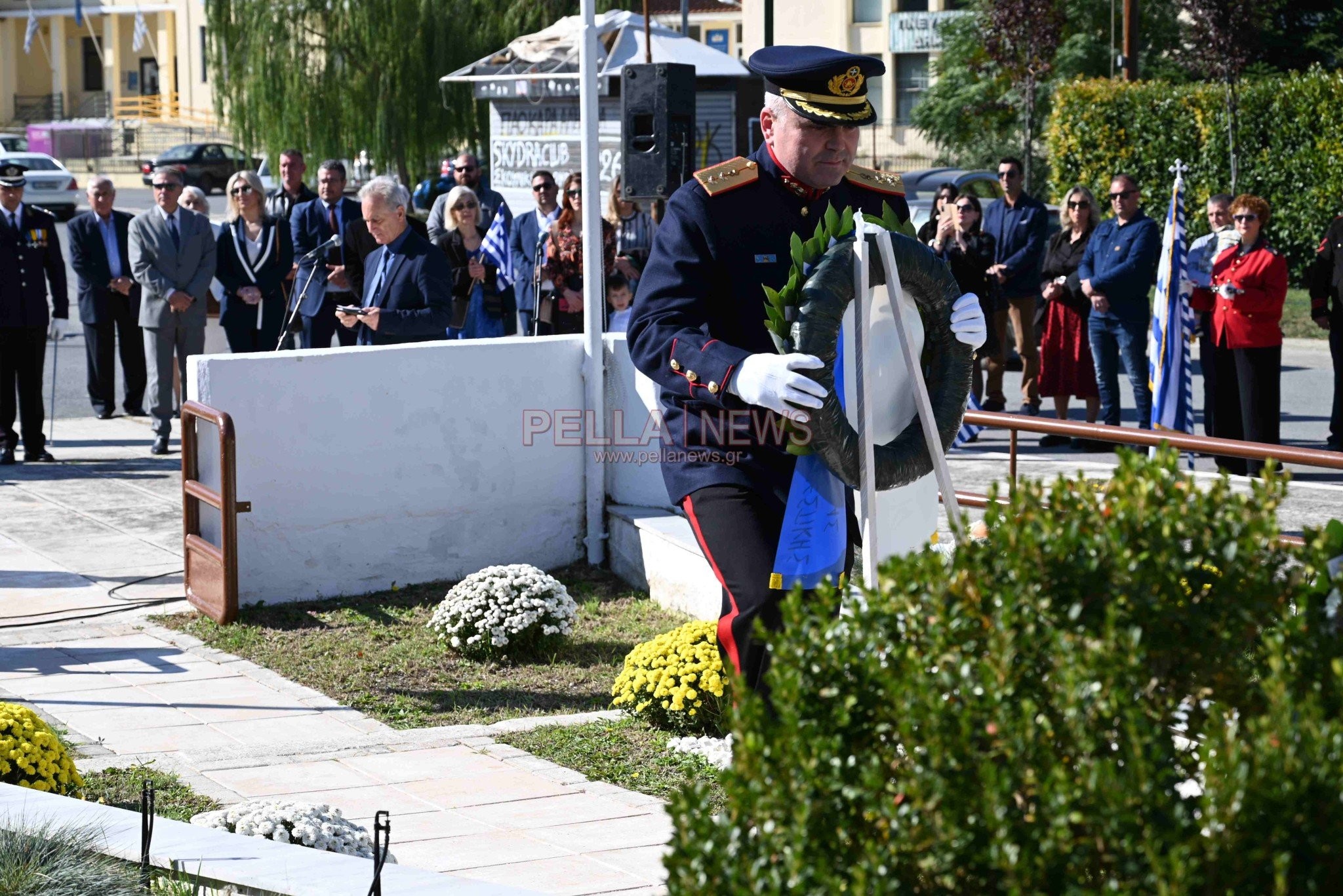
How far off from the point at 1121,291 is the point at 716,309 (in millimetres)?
8297

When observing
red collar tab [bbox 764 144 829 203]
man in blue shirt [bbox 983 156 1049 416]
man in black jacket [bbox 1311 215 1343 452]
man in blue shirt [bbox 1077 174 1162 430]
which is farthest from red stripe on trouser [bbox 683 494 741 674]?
man in blue shirt [bbox 983 156 1049 416]

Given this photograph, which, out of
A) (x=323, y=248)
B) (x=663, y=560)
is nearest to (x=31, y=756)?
(x=663, y=560)

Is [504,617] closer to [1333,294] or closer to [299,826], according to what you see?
[299,826]

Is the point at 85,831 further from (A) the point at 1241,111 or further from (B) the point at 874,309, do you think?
(A) the point at 1241,111

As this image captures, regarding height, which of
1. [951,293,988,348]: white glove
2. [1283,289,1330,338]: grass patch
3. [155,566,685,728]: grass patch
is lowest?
[155,566,685,728]: grass patch

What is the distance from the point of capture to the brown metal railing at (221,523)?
26.2 feet

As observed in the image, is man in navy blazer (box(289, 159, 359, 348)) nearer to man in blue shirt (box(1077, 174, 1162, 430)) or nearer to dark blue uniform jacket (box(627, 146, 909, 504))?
man in blue shirt (box(1077, 174, 1162, 430))

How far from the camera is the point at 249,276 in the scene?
13070 millimetres

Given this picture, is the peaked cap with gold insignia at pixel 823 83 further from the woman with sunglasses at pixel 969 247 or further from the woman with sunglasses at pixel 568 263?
the woman with sunglasses at pixel 969 247

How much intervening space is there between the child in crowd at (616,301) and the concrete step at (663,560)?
2629mm

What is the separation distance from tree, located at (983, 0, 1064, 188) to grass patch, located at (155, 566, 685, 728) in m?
26.6

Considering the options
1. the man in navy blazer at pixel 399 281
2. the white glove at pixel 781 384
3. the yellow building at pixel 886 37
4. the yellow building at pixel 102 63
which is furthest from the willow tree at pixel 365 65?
the yellow building at pixel 102 63

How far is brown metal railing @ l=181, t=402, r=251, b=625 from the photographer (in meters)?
7.99

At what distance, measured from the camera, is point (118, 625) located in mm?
8078
